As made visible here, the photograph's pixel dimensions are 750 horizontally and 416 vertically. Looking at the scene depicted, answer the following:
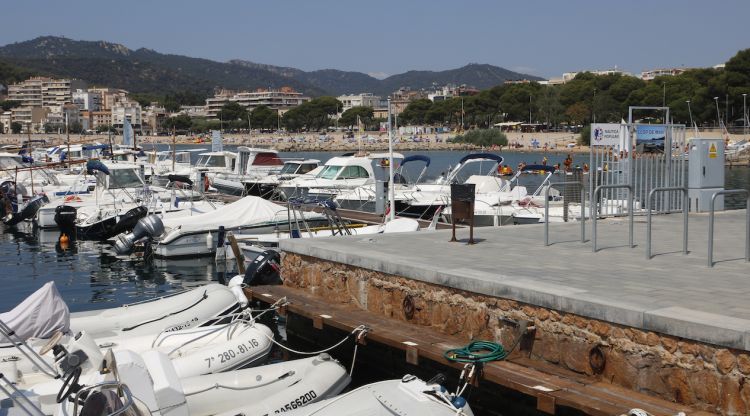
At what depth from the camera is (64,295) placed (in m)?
20.8

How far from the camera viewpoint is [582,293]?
9055 mm

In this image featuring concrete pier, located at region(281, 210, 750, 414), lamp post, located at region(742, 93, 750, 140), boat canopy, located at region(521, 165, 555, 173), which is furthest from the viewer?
lamp post, located at region(742, 93, 750, 140)

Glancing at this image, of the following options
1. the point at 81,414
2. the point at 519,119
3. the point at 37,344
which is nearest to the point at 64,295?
the point at 37,344

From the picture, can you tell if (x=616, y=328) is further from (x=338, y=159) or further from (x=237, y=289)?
(x=338, y=159)

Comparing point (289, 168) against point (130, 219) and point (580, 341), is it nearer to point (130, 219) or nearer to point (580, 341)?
point (130, 219)

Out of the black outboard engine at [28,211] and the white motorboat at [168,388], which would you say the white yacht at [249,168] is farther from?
the white motorboat at [168,388]

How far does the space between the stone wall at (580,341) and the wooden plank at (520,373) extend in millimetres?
119

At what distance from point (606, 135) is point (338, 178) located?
18698 millimetres

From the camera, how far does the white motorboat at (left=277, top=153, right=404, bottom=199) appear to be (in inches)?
1330

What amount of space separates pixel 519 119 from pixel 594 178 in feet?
461

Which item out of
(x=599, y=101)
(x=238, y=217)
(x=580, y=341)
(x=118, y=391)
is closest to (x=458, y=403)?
(x=580, y=341)

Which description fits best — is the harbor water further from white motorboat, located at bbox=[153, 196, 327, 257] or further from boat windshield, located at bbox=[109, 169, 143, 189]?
boat windshield, located at bbox=[109, 169, 143, 189]

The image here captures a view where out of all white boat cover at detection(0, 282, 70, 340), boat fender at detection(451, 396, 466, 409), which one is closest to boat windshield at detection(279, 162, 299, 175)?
white boat cover at detection(0, 282, 70, 340)

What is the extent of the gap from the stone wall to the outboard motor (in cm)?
1369
